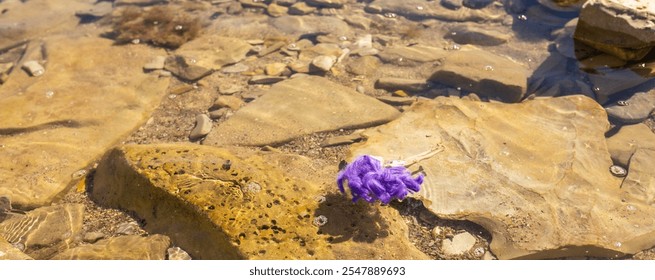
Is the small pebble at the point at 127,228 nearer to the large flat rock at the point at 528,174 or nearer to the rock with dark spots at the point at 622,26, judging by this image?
the large flat rock at the point at 528,174

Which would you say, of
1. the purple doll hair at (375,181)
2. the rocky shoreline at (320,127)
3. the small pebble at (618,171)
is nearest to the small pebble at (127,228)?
the rocky shoreline at (320,127)

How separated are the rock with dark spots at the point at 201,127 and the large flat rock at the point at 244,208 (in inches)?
23.9

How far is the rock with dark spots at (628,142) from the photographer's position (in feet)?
12.4

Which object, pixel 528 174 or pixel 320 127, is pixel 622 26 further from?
pixel 320 127

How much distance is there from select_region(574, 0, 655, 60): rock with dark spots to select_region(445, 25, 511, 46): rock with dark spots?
2.71 feet

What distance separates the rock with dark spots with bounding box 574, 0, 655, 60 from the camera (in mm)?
4398

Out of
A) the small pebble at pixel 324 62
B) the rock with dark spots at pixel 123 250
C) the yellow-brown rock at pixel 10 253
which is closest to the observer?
the yellow-brown rock at pixel 10 253

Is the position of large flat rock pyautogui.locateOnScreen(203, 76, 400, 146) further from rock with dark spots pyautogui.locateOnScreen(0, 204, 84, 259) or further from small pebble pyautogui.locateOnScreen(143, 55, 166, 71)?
small pebble pyautogui.locateOnScreen(143, 55, 166, 71)

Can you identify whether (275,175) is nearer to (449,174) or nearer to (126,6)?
(449,174)

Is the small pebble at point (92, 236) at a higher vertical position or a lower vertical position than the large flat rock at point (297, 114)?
lower

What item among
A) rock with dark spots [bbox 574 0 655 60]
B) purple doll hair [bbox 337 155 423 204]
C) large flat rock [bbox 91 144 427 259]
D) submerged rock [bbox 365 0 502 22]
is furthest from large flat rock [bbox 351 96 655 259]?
submerged rock [bbox 365 0 502 22]

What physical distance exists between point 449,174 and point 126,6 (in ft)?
15.6

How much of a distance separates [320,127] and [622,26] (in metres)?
2.93

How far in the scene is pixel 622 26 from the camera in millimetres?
4445
